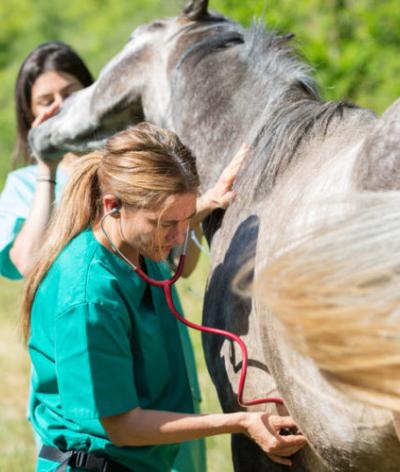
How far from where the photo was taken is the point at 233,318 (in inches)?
95.2

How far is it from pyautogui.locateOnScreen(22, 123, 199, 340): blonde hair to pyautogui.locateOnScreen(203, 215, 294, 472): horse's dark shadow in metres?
0.25

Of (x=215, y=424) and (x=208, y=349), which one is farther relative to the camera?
(x=208, y=349)

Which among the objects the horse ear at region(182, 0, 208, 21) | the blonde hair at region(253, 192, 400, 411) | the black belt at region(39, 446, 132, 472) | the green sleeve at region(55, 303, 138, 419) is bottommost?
the black belt at region(39, 446, 132, 472)

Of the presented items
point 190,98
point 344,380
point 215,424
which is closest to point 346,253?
point 344,380

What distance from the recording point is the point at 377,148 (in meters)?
1.75

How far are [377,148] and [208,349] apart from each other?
1.06 meters

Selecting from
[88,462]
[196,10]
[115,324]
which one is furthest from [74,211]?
[196,10]

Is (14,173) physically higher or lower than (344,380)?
lower

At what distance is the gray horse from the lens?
74.7 inches

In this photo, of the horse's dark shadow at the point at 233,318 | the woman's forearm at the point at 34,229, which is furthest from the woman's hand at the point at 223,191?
the woman's forearm at the point at 34,229

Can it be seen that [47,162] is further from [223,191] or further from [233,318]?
[233,318]

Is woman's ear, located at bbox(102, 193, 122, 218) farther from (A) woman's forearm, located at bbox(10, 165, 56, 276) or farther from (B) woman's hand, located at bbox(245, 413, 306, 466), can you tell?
(A) woman's forearm, located at bbox(10, 165, 56, 276)

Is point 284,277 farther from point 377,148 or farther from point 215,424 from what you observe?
point 215,424

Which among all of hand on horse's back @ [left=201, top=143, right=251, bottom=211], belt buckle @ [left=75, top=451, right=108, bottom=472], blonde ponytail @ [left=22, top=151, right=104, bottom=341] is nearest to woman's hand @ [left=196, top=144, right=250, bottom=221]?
hand on horse's back @ [left=201, top=143, right=251, bottom=211]
